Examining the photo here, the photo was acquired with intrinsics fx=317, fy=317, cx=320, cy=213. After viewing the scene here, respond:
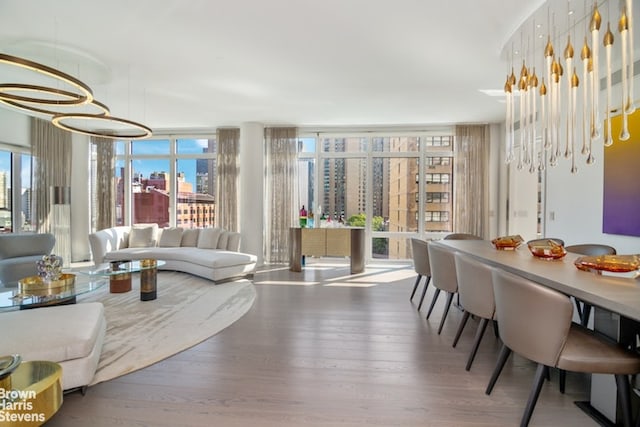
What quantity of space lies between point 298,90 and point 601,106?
3937mm

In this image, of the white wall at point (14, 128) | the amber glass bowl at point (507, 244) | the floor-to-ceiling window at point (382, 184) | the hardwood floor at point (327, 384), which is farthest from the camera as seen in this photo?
the floor-to-ceiling window at point (382, 184)

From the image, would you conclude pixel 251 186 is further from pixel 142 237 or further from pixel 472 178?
pixel 472 178

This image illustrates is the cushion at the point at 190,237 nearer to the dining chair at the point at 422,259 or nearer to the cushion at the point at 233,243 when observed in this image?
the cushion at the point at 233,243

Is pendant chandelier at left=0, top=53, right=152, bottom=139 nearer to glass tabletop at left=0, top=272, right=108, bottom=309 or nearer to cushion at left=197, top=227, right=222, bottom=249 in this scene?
glass tabletop at left=0, top=272, right=108, bottom=309

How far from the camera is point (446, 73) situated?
163 inches

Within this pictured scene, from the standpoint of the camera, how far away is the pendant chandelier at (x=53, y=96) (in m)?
2.84

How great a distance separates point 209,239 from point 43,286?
301 cm

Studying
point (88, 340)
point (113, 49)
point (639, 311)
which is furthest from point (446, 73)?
point (88, 340)

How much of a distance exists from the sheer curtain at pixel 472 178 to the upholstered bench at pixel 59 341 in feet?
21.0

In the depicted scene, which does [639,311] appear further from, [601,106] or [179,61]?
[179,61]

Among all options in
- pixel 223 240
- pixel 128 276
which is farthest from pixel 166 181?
pixel 128 276

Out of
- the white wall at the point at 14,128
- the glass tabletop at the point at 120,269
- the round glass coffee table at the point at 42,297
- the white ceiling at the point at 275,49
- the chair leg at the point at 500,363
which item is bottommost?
the chair leg at the point at 500,363

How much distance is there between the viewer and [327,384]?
2.23m

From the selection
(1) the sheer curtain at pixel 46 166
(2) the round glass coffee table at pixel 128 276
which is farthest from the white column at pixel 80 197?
(2) the round glass coffee table at pixel 128 276
